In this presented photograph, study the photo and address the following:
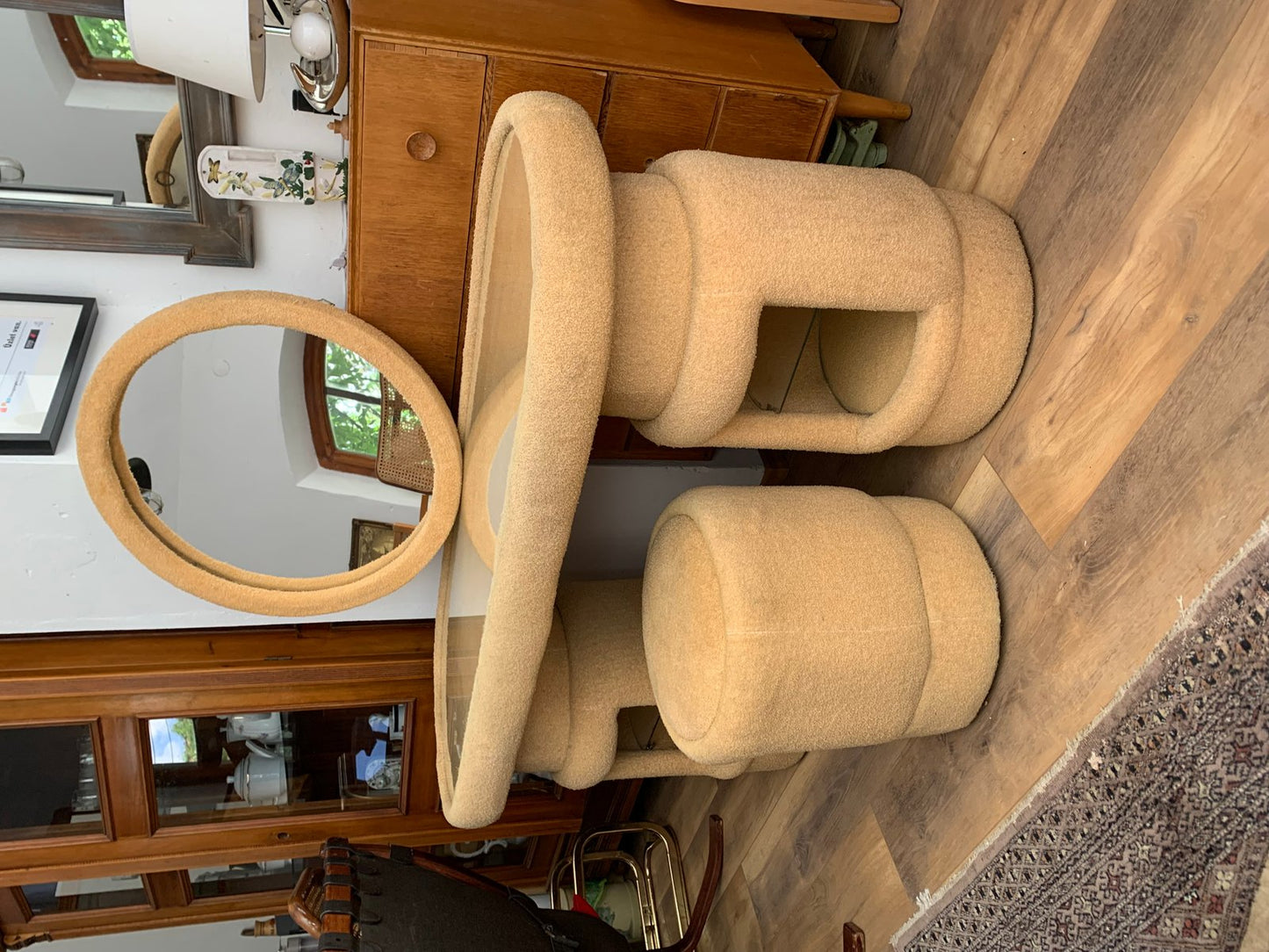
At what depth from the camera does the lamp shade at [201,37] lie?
3.22 ft

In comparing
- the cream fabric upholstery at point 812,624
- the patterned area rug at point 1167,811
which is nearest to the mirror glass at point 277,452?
the cream fabric upholstery at point 812,624

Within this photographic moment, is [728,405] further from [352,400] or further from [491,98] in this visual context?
[352,400]

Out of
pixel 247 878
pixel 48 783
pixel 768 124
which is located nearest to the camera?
pixel 768 124

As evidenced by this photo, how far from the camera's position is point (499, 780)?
1126 mm

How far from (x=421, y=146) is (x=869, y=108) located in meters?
0.66

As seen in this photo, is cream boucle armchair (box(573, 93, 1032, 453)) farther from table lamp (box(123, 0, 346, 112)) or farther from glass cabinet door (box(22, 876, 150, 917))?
glass cabinet door (box(22, 876, 150, 917))

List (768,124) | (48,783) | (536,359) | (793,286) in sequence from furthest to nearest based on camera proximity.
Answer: (48,783)
(768,124)
(793,286)
(536,359)

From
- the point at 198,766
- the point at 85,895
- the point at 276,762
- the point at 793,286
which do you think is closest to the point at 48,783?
the point at 198,766

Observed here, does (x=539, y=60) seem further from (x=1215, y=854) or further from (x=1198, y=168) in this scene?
(x=1215, y=854)

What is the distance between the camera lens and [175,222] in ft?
4.47

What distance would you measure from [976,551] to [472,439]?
2.23 feet

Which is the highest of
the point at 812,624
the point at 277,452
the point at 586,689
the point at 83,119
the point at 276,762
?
the point at 83,119

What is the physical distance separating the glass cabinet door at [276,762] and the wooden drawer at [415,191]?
754 mm

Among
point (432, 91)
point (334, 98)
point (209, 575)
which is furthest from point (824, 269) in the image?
point (209, 575)
